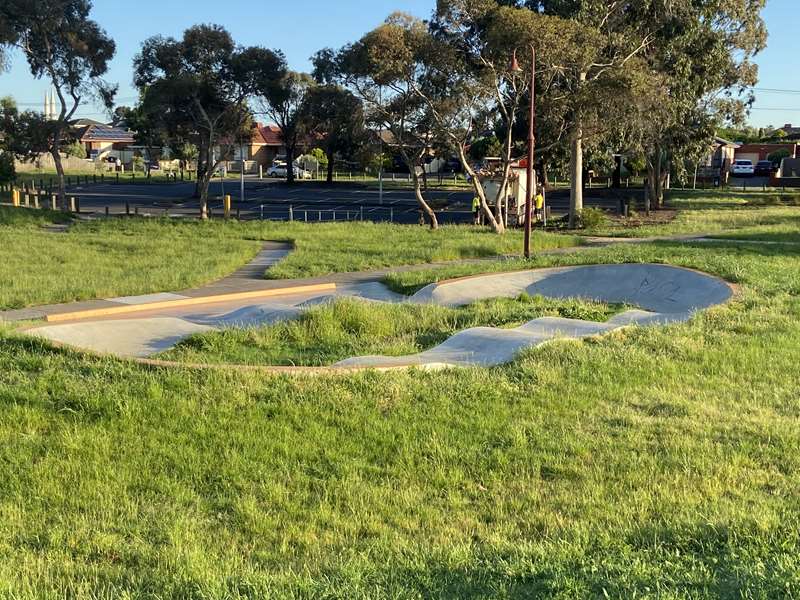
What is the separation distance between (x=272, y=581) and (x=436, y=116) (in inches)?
1019

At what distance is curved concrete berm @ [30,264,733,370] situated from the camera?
10477 millimetres

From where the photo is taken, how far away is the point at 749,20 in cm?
3991

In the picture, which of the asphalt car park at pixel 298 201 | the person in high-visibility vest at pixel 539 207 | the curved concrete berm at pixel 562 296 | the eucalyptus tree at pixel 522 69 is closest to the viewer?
the curved concrete berm at pixel 562 296

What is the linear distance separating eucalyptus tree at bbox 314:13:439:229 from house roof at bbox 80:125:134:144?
84946 millimetres

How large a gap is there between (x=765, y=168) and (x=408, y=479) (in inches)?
3210

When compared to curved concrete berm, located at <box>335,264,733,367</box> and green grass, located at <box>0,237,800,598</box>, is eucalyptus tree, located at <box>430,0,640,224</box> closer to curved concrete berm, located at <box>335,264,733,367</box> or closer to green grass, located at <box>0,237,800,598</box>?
curved concrete berm, located at <box>335,264,733,367</box>

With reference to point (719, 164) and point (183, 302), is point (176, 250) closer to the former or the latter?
point (183, 302)

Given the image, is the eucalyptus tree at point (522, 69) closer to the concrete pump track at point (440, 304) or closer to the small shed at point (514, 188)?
the small shed at point (514, 188)

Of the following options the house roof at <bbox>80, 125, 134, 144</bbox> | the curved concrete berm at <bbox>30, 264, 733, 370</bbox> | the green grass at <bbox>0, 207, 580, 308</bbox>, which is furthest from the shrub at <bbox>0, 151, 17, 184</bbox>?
the house roof at <bbox>80, 125, 134, 144</bbox>

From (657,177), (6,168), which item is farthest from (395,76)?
(6,168)

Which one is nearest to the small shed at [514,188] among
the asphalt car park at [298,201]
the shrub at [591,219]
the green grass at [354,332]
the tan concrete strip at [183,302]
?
the shrub at [591,219]

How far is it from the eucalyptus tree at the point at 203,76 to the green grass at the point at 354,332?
24119mm

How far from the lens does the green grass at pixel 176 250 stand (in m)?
17.2

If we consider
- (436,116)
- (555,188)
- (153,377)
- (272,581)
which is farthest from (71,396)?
(555,188)
